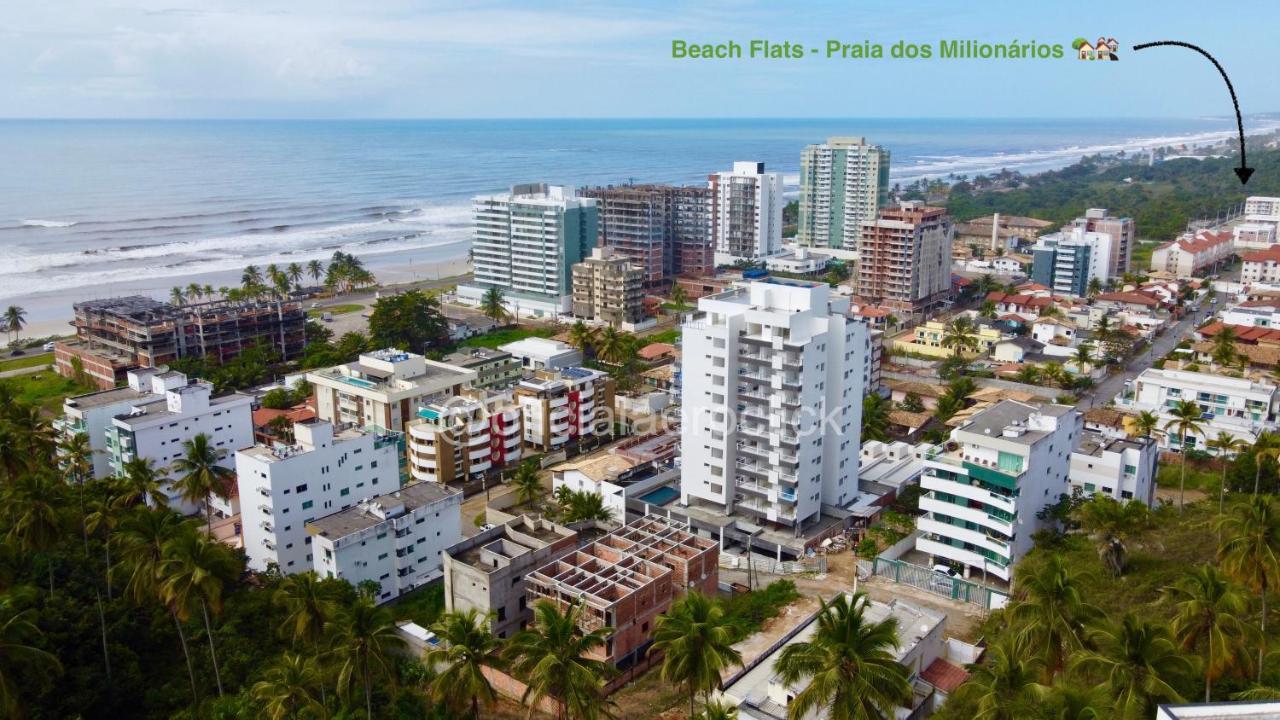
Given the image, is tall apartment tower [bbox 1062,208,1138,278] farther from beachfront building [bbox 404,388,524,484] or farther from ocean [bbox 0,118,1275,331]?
ocean [bbox 0,118,1275,331]

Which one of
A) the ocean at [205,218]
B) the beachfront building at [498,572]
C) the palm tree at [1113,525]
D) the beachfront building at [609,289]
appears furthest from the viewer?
the ocean at [205,218]

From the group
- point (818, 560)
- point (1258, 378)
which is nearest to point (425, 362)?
point (818, 560)

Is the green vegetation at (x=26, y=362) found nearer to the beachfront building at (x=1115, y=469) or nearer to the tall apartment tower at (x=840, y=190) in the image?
the beachfront building at (x=1115, y=469)

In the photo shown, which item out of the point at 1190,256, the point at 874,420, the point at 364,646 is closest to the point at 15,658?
the point at 364,646

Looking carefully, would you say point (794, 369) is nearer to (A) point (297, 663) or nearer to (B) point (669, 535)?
(B) point (669, 535)

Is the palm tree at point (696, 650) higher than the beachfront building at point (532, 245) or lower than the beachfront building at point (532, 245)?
lower

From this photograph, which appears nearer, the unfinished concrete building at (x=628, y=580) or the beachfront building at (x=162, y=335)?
the unfinished concrete building at (x=628, y=580)

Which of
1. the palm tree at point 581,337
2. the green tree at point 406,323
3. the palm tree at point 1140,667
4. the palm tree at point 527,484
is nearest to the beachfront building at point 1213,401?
the palm tree at point 1140,667
